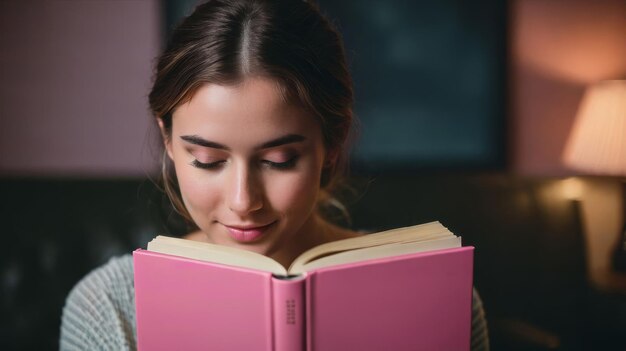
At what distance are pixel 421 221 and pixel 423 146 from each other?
382 mm

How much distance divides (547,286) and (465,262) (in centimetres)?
106

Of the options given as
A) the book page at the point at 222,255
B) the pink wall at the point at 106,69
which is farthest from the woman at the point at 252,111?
the pink wall at the point at 106,69

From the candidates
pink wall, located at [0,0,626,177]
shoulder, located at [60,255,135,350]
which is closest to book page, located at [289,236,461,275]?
shoulder, located at [60,255,135,350]

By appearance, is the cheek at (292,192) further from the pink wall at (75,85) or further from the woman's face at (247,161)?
the pink wall at (75,85)

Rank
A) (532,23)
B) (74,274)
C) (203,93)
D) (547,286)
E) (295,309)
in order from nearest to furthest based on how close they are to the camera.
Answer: (295,309)
(203,93)
(74,274)
(547,286)
(532,23)

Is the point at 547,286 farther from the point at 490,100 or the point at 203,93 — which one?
the point at 203,93

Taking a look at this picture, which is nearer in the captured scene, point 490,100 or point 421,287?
point 421,287

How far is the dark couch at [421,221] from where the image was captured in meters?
1.43

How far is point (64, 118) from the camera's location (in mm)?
1783

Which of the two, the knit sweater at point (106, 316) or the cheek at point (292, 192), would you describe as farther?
the knit sweater at point (106, 316)

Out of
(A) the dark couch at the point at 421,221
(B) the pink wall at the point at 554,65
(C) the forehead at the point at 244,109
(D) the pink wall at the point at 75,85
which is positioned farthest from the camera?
(B) the pink wall at the point at 554,65

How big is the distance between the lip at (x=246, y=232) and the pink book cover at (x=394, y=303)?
253 millimetres

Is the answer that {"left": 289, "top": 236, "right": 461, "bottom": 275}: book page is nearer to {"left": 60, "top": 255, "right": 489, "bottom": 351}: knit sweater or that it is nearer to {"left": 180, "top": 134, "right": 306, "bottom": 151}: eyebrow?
{"left": 180, "top": 134, "right": 306, "bottom": 151}: eyebrow

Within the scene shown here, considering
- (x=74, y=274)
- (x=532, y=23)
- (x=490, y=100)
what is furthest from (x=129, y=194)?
(x=532, y=23)
